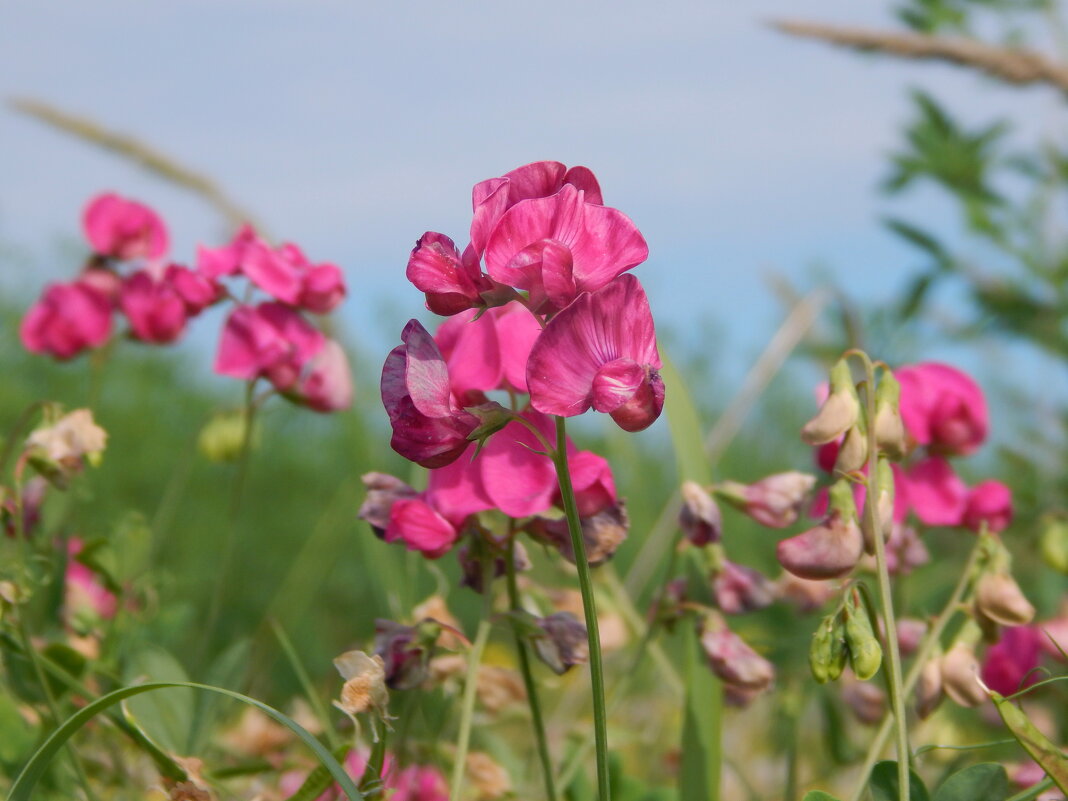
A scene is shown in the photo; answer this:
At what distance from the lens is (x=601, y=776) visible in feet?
2.05

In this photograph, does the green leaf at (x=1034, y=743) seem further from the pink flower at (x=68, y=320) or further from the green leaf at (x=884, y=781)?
the pink flower at (x=68, y=320)

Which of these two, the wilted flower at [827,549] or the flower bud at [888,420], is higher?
the flower bud at [888,420]

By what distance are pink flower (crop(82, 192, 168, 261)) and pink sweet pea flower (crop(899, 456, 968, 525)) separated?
982 mm

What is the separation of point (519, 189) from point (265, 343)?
565mm

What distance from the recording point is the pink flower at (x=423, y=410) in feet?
2.06

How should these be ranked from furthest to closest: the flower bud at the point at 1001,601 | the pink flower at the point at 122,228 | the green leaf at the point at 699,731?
the pink flower at the point at 122,228
the green leaf at the point at 699,731
the flower bud at the point at 1001,601

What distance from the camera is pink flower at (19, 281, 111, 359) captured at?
145cm

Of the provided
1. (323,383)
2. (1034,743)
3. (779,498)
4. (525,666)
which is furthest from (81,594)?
(1034,743)

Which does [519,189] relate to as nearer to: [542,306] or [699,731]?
[542,306]

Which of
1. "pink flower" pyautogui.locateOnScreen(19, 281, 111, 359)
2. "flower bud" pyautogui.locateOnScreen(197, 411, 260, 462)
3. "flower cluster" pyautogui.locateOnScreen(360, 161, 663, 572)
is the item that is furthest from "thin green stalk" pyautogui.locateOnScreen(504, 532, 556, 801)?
"pink flower" pyautogui.locateOnScreen(19, 281, 111, 359)

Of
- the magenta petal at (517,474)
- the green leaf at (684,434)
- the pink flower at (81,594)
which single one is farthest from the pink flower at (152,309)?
the magenta petal at (517,474)

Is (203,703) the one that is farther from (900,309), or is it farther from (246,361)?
(900,309)

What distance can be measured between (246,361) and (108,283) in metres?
0.41

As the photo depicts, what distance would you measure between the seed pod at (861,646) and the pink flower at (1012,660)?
0.51 meters
